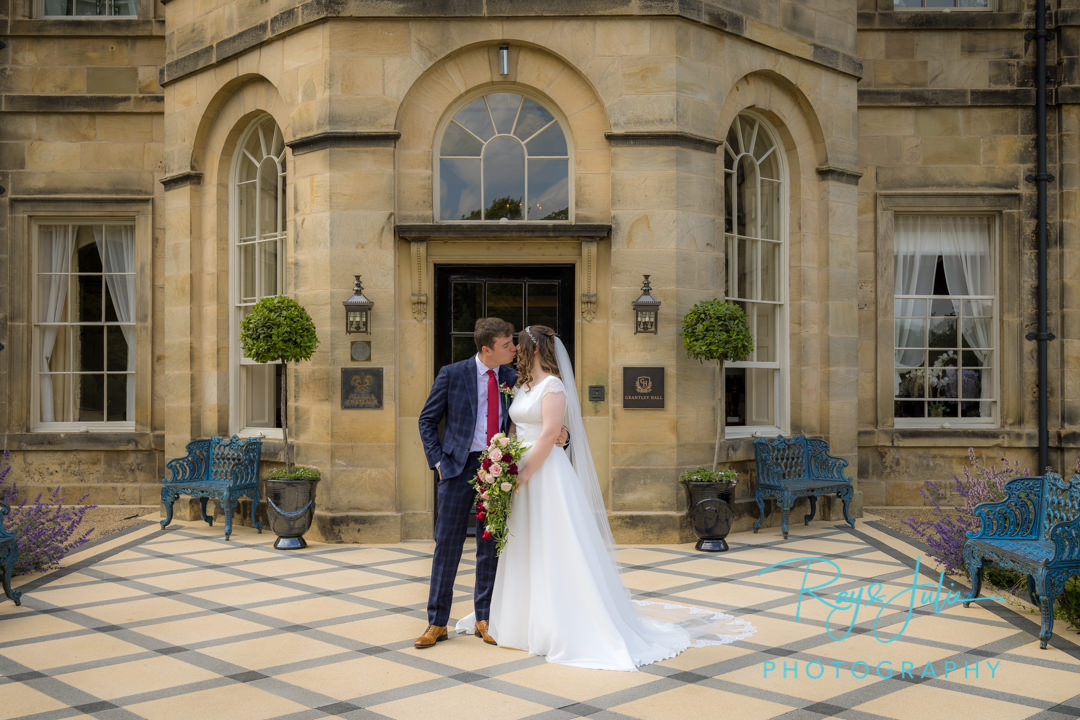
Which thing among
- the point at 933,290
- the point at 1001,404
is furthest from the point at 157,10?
the point at 1001,404

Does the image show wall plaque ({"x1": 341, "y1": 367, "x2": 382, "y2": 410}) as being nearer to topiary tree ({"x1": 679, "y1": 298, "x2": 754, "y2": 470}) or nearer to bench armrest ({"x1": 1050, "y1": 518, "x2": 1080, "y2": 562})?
topiary tree ({"x1": 679, "y1": 298, "x2": 754, "y2": 470})

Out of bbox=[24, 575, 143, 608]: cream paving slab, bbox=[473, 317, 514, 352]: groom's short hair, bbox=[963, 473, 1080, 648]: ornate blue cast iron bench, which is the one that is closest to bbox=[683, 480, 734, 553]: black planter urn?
bbox=[963, 473, 1080, 648]: ornate blue cast iron bench

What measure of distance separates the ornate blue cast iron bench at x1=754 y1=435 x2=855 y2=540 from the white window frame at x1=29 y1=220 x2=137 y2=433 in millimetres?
7347

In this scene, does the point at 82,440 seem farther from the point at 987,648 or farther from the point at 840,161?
the point at 987,648

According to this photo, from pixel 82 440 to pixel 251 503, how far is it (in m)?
3.16

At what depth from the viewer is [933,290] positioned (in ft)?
41.3

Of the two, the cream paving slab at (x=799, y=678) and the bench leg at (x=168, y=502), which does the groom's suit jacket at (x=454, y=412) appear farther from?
the bench leg at (x=168, y=502)

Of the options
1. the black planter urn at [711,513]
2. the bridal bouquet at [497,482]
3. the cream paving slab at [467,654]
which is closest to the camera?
the cream paving slab at [467,654]

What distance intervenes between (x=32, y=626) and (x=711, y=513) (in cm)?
539

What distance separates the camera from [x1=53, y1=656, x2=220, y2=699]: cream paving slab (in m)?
5.20

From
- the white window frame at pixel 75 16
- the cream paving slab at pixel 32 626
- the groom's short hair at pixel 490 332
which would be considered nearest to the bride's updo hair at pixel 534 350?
the groom's short hair at pixel 490 332

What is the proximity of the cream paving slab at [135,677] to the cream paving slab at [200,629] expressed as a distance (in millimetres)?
466

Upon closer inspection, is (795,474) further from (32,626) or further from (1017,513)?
(32,626)

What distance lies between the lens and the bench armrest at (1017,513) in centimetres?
691
